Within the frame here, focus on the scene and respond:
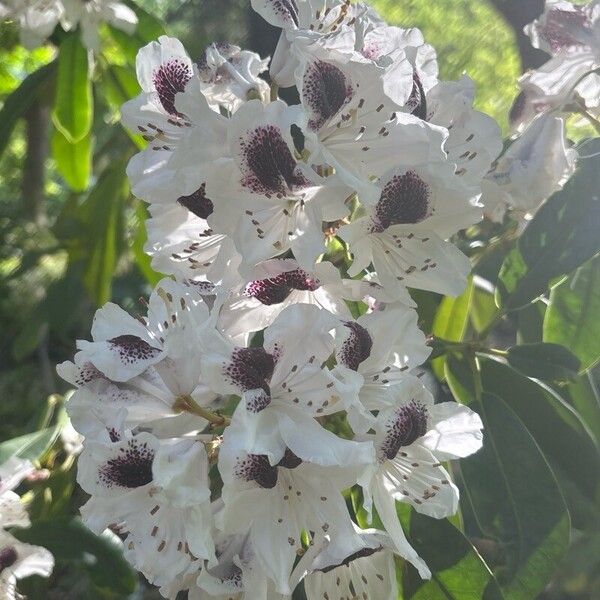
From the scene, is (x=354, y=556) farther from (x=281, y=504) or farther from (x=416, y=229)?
(x=416, y=229)

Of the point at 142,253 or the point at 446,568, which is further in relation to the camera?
the point at 142,253

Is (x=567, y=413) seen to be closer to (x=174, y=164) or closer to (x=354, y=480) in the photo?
(x=354, y=480)

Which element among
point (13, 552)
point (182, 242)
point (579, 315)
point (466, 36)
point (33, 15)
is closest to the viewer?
point (182, 242)

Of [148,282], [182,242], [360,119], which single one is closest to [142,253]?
[148,282]

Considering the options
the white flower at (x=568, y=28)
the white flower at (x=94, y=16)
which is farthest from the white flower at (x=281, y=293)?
the white flower at (x=94, y=16)

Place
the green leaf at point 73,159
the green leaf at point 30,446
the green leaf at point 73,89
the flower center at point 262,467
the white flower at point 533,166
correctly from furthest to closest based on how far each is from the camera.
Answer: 1. the green leaf at point 73,159
2. the green leaf at point 73,89
3. the green leaf at point 30,446
4. the white flower at point 533,166
5. the flower center at point 262,467

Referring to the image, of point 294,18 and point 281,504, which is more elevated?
point 294,18

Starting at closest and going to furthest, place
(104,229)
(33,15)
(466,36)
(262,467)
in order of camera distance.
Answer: (262,467) < (33,15) < (466,36) < (104,229)

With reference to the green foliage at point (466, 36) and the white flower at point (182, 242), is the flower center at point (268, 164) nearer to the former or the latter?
the white flower at point (182, 242)
